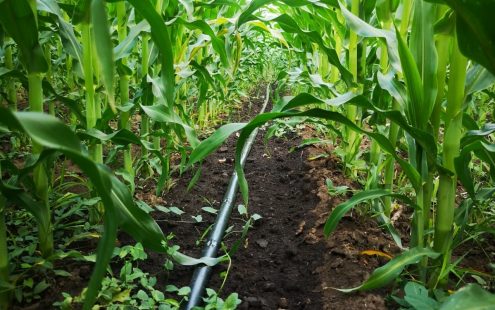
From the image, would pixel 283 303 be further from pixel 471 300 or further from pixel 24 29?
pixel 24 29

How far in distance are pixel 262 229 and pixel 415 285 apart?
0.85 metres

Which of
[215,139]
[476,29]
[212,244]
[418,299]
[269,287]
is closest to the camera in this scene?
[476,29]

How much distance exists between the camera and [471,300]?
627 mm

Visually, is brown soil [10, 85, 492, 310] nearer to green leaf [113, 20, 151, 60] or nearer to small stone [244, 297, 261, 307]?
small stone [244, 297, 261, 307]

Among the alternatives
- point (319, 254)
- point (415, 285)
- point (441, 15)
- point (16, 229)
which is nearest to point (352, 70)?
point (441, 15)

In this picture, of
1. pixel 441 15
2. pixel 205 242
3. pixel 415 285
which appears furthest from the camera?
pixel 205 242

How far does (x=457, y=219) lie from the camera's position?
1039 mm

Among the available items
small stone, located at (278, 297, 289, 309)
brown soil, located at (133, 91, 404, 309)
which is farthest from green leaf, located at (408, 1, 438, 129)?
small stone, located at (278, 297, 289, 309)

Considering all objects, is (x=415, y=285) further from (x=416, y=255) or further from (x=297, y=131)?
(x=297, y=131)

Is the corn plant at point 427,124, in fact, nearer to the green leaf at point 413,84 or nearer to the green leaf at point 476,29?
the green leaf at point 413,84

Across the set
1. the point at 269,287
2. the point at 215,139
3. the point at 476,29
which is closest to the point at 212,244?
the point at 269,287

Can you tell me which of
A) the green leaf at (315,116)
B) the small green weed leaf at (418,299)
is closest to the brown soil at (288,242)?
the small green weed leaf at (418,299)

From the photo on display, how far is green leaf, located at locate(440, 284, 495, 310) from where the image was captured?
619mm

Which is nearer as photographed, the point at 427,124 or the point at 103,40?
the point at 103,40
